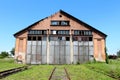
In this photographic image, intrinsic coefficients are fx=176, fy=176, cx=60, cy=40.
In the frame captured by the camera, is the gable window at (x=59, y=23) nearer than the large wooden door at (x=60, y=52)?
No

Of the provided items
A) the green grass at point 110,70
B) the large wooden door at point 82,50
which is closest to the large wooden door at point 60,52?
the large wooden door at point 82,50

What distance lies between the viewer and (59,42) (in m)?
35.5

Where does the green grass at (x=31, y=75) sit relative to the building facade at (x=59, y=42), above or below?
below

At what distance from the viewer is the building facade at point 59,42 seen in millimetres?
34875

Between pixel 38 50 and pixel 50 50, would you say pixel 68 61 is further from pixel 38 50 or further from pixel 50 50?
pixel 38 50

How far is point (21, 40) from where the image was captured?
1428 inches

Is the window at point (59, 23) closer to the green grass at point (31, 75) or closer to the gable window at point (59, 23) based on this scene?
the gable window at point (59, 23)

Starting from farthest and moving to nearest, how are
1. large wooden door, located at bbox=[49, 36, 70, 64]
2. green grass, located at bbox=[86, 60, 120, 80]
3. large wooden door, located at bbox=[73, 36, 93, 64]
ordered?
large wooden door, located at bbox=[49, 36, 70, 64] → large wooden door, located at bbox=[73, 36, 93, 64] → green grass, located at bbox=[86, 60, 120, 80]

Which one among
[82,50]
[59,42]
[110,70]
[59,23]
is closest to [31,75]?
[110,70]

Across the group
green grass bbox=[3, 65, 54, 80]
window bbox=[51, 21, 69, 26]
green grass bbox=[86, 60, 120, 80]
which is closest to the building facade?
window bbox=[51, 21, 69, 26]

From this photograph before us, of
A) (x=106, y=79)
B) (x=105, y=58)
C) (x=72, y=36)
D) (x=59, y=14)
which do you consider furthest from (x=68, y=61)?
(x=106, y=79)

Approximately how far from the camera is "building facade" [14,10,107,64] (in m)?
34.9

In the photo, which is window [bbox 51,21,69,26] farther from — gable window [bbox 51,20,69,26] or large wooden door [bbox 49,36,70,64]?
large wooden door [bbox 49,36,70,64]

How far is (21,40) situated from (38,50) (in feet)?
14.3
